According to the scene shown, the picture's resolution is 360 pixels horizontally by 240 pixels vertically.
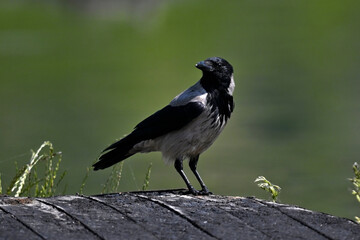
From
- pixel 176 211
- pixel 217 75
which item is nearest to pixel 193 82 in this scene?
pixel 217 75

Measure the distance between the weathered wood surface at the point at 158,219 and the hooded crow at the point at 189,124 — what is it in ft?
3.50

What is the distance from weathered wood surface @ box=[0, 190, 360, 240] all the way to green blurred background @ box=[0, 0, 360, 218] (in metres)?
4.58

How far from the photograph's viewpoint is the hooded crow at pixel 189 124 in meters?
5.11

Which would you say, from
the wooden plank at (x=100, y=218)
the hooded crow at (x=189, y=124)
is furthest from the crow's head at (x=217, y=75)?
the wooden plank at (x=100, y=218)

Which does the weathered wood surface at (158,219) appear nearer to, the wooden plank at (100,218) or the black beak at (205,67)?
the wooden plank at (100,218)

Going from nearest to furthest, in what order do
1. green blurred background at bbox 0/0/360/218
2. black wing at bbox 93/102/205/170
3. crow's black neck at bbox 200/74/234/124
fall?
1. black wing at bbox 93/102/205/170
2. crow's black neck at bbox 200/74/234/124
3. green blurred background at bbox 0/0/360/218

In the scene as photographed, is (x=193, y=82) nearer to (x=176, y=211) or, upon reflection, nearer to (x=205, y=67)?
(x=205, y=67)

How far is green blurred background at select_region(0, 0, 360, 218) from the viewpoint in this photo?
486 inches

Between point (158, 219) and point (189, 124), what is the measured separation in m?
1.56

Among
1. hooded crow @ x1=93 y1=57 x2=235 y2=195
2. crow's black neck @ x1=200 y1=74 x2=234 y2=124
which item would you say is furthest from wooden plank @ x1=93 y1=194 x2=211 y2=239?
crow's black neck @ x1=200 y1=74 x2=234 y2=124

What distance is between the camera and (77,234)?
3.40 metres

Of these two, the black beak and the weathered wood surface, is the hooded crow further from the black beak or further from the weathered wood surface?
the weathered wood surface

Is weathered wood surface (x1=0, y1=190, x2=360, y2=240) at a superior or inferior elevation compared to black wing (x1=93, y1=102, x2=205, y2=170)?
inferior

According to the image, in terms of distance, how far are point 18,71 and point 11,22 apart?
3949 mm
